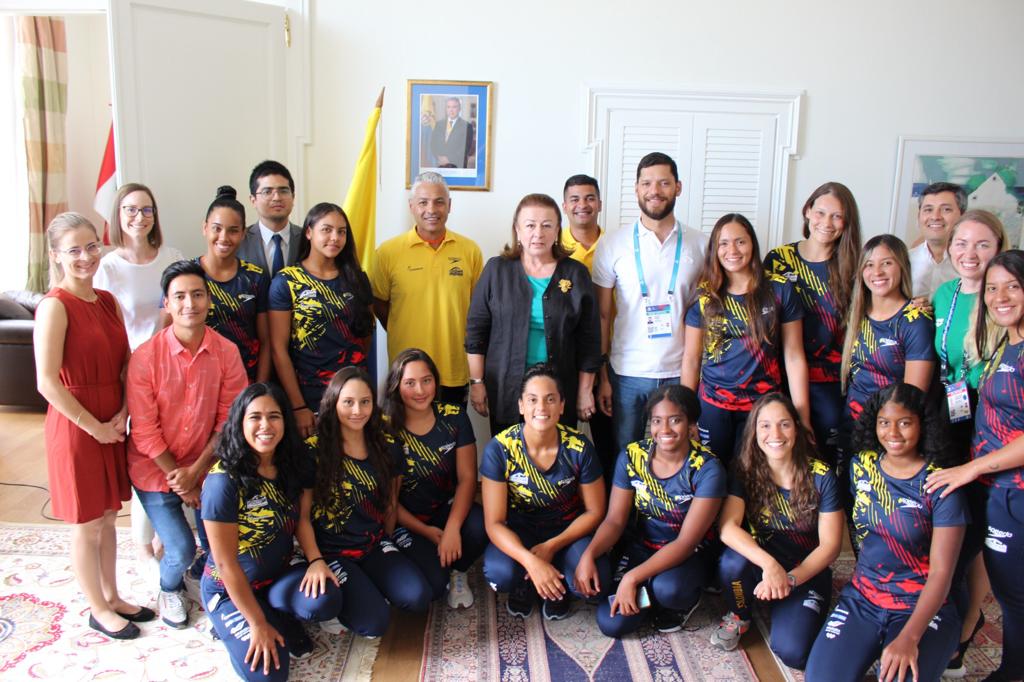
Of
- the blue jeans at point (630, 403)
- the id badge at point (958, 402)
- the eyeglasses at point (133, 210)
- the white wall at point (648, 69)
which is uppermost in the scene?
the white wall at point (648, 69)

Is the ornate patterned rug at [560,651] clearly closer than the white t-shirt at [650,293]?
Yes

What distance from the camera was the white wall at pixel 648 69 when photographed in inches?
145

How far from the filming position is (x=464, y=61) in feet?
12.2

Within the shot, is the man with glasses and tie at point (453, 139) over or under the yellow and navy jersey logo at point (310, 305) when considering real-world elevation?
over

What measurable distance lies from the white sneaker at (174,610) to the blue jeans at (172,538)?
0.02 meters

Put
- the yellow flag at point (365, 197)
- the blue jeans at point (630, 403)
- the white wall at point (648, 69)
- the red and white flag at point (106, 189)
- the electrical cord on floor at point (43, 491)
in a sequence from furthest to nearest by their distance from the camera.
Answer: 1. the red and white flag at point (106, 189)
2. the white wall at point (648, 69)
3. the yellow flag at point (365, 197)
4. the electrical cord on floor at point (43, 491)
5. the blue jeans at point (630, 403)

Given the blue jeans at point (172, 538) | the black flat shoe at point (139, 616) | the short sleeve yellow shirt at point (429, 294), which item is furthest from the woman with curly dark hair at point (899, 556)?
the black flat shoe at point (139, 616)

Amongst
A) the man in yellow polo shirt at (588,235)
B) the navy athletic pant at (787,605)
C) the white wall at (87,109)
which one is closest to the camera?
the navy athletic pant at (787,605)

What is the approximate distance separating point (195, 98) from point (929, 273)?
329cm

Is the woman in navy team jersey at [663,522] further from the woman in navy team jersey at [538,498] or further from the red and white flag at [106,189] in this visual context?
the red and white flag at [106,189]

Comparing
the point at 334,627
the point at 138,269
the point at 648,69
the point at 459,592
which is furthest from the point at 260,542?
the point at 648,69

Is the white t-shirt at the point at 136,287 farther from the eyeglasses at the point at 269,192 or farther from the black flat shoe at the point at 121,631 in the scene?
the black flat shoe at the point at 121,631

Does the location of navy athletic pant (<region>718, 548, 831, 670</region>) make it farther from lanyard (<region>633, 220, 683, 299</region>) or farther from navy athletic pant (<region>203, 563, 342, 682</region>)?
navy athletic pant (<region>203, 563, 342, 682</region>)

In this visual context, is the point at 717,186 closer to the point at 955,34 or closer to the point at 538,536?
the point at 955,34
